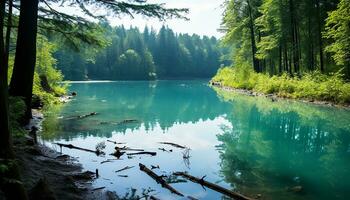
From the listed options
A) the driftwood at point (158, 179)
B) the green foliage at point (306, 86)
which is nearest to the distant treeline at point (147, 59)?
the green foliage at point (306, 86)

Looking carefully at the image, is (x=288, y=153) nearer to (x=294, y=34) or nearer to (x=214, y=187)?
(x=214, y=187)

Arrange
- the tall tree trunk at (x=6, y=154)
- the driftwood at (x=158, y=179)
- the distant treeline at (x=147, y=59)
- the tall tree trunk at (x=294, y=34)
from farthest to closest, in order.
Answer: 1. the distant treeline at (x=147, y=59)
2. the tall tree trunk at (x=294, y=34)
3. the driftwood at (x=158, y=179)
4. the tall tree trunk at (x=6, y=154)

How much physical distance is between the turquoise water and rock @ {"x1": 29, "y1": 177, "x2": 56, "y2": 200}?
6.84 ft

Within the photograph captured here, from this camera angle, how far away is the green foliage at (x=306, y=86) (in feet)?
84.7

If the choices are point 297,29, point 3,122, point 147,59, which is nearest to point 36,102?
point 3,122

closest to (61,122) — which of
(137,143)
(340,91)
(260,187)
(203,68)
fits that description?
(137,143)

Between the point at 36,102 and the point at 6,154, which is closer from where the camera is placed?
the point at 6,154

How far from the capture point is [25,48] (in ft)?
42.2

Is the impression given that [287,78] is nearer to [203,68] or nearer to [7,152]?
[7,152]

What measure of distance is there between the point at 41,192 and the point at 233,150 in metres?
8.01

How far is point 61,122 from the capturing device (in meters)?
17.5

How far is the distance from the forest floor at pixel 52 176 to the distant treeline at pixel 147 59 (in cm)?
7800

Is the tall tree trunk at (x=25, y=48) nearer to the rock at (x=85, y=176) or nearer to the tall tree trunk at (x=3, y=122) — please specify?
the rock at (x=85, y=176)

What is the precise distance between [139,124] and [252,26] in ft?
101
